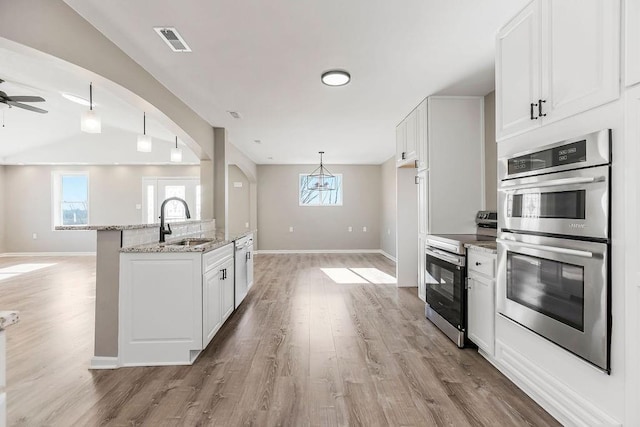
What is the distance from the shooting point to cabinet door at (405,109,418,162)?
3.99 meters

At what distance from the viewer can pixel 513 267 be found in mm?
2035

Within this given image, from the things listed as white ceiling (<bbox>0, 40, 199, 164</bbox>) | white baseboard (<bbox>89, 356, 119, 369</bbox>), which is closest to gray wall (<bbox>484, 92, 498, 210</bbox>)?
white ceiling (<bbox>0, 40, 199, 164</bbox>)

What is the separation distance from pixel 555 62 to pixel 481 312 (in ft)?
5.75

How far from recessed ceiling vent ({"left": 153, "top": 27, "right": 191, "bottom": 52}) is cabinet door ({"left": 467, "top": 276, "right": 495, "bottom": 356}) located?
2.95 meters

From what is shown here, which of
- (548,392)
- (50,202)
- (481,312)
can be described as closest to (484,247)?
(481,312)

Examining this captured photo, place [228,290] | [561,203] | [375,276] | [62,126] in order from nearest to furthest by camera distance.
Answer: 1. [561,203]
2. [228,290]
3. [375,276]
4. [62,126]

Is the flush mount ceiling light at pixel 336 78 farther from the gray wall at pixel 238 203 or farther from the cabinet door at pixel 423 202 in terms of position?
the gray wall at pixel 238 203

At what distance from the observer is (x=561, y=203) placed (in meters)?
1.65

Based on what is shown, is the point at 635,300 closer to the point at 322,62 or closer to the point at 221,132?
the point at 322,62

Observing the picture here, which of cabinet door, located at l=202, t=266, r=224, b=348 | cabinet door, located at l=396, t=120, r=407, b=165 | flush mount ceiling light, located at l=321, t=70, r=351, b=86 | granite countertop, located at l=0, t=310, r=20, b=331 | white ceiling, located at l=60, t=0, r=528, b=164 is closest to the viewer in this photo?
granite countertop, located at l=0, t=310, r=20, b=331

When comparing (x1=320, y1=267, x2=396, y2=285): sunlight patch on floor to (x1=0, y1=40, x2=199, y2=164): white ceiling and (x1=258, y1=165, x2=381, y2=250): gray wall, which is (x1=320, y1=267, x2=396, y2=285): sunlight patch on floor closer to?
(x1=258, y1=165, x2=381, y2=250): gray wall

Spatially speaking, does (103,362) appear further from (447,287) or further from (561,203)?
(561,203)

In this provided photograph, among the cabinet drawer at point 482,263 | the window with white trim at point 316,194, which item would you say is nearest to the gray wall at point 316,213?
the window with white trim at point 316,194

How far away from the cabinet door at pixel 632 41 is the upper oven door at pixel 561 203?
38cm
